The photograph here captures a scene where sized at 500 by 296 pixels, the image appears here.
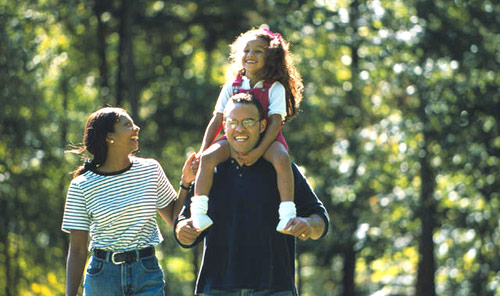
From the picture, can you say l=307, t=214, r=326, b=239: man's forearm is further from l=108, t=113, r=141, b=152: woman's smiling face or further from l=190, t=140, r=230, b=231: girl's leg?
l=108, t=113, r=141, b=152: woman's smiling face

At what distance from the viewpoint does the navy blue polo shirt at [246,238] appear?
330 cm

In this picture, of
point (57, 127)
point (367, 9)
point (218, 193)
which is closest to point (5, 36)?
point (57, 127)

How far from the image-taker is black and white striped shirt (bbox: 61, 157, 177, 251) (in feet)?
12.5

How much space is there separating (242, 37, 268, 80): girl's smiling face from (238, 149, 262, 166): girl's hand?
0.66 meters

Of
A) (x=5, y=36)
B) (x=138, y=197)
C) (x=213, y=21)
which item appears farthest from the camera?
(x=213, y=21)

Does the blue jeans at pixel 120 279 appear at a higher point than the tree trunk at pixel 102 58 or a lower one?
lower

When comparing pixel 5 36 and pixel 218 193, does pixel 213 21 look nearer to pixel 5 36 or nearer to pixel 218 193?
pixel 5 36

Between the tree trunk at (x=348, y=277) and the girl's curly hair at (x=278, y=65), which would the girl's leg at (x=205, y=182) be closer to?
the girl's curly hair at (x=278, y=65)

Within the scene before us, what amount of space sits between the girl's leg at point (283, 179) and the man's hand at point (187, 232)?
1.12ft

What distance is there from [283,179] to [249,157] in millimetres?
181

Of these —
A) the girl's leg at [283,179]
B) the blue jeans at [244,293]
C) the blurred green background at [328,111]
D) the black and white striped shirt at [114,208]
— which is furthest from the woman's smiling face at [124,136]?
the blurred green background at [328,111]

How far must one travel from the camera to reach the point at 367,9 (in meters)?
10.1

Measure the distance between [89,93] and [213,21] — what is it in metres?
3.09

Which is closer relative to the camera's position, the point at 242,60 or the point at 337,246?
the point at 242,60
